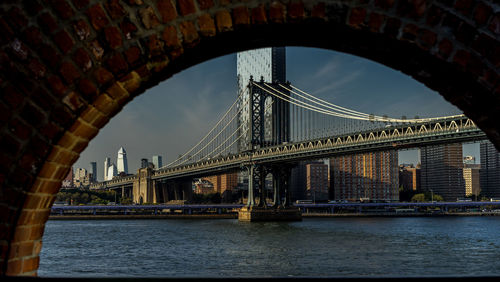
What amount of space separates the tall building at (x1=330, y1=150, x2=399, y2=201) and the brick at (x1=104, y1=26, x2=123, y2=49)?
148528 millimetres

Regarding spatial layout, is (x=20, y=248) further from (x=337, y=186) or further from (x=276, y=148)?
(x=337, y=186)

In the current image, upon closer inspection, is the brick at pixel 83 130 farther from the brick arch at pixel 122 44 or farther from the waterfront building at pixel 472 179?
the waterfront building at pixel 472 179

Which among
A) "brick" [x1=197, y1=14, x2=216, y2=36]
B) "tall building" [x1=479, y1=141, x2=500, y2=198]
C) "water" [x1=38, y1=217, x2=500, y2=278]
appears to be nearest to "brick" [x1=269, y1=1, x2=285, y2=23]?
"brick" [x1=197, y1=14, x2=216, y2=36]

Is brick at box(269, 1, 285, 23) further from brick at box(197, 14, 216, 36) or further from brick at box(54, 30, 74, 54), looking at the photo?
brick at box(54, 30, 74, 54)

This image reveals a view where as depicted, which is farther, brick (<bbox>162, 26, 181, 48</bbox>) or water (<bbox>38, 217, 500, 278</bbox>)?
water (<bbox>38, 217, 500, 278</bbox>)

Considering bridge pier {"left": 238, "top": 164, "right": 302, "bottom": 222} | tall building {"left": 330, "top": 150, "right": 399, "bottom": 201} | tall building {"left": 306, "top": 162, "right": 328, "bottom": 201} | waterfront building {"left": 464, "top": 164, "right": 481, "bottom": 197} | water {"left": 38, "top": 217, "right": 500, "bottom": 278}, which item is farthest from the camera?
waterfront building {"left": 464, "top": 164, "right": 481, "bottom": 197}

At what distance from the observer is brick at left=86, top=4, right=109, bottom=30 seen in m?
3.04

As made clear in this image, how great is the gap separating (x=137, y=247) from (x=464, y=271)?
2100cm

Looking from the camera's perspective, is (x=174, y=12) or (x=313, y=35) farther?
(x=313, y=35)

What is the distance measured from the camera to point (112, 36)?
305 centimetres

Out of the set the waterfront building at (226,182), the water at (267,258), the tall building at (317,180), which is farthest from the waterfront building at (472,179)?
the water at (267,258)

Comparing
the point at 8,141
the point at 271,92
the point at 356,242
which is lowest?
the point at 356,242


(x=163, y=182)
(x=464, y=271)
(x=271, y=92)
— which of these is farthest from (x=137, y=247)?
(x=163, y=182)

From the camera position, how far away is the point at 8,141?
3.06 metres
